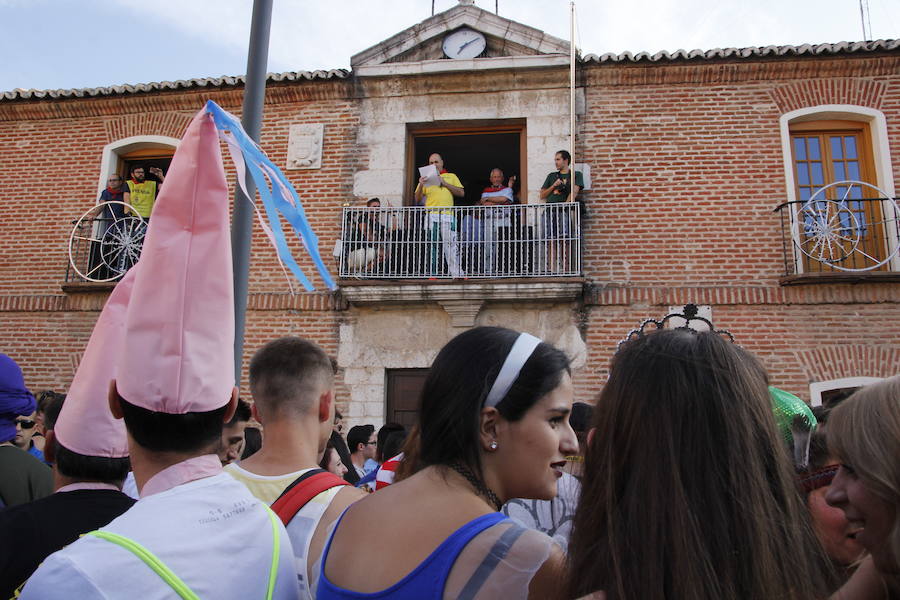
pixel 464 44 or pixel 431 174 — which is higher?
pixel 464 44

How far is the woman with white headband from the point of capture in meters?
1.36

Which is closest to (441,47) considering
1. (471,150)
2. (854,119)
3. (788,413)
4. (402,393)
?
(471,150)

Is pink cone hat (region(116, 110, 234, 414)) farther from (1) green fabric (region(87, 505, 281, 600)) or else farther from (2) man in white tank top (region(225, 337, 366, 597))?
(2) man in white tank top (region(225, 337, 366, 597))

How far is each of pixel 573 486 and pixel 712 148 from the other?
857cm

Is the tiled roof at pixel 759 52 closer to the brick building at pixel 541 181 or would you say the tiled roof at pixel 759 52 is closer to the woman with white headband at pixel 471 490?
the brick building at pixel 541 181

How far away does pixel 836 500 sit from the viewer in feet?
5.13

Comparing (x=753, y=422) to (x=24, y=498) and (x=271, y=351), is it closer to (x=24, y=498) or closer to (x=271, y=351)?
(x=271, y=351)

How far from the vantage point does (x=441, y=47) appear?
1112 centimetres

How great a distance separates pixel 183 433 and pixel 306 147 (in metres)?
A: 9.79

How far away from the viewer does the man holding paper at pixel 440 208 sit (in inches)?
401

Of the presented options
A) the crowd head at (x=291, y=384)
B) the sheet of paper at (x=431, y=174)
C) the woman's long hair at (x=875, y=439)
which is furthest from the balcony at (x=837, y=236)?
the woman's long hair at (x=875, y=439)

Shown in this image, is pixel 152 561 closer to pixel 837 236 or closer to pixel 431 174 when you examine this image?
pixel 431 174

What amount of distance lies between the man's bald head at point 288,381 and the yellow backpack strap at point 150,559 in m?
1.28

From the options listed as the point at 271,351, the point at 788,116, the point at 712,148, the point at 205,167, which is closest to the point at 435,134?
the point at 712,148
